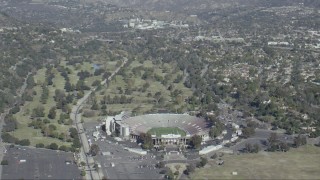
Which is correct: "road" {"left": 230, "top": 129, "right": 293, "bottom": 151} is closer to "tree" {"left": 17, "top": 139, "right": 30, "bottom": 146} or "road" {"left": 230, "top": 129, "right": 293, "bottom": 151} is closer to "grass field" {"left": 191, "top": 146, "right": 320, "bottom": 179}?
"grass field" {"left": 191, "top": 146, "right": 320, "bottom": 179}

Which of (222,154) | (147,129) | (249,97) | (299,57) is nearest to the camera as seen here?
(222,154)

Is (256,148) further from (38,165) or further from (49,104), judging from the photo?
(49,104)

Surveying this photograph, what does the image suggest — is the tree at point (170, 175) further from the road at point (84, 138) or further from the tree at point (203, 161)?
the road at point (84, 138)

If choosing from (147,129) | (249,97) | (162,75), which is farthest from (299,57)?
(147,129)


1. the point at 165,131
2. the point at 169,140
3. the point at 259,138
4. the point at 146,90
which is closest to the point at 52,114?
the point at 165,131

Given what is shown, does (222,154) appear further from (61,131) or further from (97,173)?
(61,131)

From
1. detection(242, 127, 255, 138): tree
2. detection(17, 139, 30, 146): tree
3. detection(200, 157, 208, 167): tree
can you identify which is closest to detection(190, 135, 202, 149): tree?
detection(200, 157, 208, 167): tree

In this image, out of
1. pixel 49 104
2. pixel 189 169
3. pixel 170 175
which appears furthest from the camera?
pixel 49 104
